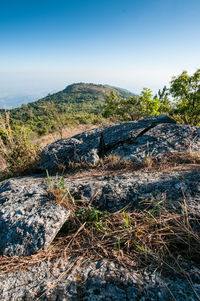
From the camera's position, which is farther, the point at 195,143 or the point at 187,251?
the point at 195,143

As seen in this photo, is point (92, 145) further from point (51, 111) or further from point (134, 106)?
point (51, 111)

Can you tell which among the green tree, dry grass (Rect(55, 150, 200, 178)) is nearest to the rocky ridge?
dry grass (Rect(55, 150, 200, 178))

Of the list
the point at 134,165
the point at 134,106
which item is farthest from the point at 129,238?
the point at 134,106

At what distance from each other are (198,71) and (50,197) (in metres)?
11.9

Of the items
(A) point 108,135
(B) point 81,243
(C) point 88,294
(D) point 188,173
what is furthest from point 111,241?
(A) point 108,135

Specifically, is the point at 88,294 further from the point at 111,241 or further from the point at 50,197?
the point at 50,197

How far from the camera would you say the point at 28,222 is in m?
1.61

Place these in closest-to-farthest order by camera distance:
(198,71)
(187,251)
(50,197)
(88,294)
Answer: (88,294)
(187,251)
(50,197)
(198,71)

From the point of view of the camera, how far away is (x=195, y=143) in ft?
9.82

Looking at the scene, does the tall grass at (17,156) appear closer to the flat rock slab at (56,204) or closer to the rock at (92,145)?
the rock at (92,145)

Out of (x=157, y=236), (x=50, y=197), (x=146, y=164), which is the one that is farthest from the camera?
(x=146, y=164)

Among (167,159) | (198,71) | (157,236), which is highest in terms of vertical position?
(198,71)

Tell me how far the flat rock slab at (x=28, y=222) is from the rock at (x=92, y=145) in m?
1.35

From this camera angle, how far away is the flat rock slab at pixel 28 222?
148cm
